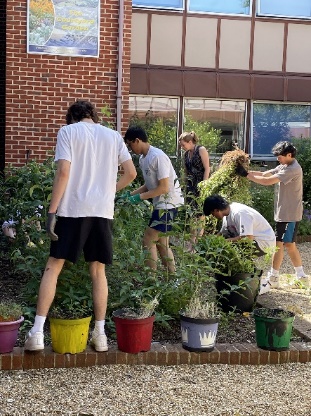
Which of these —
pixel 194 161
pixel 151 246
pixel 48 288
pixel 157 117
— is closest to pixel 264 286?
pixel 151 246

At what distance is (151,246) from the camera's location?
264 inches

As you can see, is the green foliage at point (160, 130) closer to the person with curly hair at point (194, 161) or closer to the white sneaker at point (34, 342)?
the person with curly hair at point (194, 161)

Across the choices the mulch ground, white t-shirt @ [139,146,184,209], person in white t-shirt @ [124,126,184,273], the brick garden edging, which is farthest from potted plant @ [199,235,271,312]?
the brick garden edging

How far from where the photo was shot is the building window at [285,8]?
14.9 m

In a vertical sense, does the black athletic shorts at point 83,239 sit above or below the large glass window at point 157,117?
below

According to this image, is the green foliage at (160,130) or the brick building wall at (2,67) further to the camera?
the green foliage at (160,130)

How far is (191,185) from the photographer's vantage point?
1009cm

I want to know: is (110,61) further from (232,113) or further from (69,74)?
(232,113)

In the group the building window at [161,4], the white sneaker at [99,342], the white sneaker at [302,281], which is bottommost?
the white sneaker at [302,281]

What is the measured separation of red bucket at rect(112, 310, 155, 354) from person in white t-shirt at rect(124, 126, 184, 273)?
1.42m

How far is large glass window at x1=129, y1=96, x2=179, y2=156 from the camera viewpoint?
13.8 meters

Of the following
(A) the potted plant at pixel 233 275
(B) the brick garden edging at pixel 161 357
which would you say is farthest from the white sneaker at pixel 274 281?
(B) the brick garden edging at pixel 161 357

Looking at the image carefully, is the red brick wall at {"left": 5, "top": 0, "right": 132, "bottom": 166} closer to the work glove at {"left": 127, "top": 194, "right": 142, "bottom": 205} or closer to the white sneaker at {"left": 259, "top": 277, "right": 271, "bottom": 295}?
the white sneaker at {"left": 259, "top": 277, "right": 271, "bottom": 295}

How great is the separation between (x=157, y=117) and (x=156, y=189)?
8.09m
